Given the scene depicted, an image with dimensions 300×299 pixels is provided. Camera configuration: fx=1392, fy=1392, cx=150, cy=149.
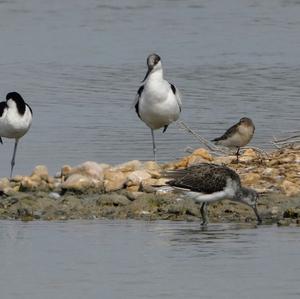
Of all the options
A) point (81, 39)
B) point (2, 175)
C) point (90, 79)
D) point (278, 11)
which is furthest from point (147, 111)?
point (278, 11)

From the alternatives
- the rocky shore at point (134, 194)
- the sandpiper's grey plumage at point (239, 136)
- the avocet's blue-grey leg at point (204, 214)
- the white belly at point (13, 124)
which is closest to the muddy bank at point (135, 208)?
the rocky shore at point (134, 194)

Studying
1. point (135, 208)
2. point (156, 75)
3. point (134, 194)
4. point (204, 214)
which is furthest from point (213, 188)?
point (156, 75)

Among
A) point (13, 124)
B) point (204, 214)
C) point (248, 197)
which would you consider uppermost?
point (13, 124)

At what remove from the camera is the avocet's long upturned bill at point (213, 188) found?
47.6ft

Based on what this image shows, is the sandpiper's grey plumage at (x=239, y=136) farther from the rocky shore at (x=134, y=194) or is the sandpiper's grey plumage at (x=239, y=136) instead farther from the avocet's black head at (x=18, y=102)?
the avocet's black head at (x=18, y=102)

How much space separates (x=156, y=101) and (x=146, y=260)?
291 inches

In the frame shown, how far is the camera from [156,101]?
19719 mm

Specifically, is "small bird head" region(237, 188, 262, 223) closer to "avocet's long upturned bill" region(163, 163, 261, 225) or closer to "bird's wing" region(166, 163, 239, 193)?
"avocet's long upturned bill" region(163, 163, 261, 225)

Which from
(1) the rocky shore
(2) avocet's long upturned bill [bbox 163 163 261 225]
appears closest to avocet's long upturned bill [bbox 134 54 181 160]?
(1) the rocky shore

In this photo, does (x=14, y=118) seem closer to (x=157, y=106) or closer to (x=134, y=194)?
(x=157, y=106)

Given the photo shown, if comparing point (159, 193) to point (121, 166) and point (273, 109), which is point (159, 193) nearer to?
point (121, 166)

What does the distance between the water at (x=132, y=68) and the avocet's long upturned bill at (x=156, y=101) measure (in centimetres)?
51

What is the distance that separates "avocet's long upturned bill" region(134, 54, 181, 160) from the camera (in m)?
19.7

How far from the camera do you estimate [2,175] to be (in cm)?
1819
